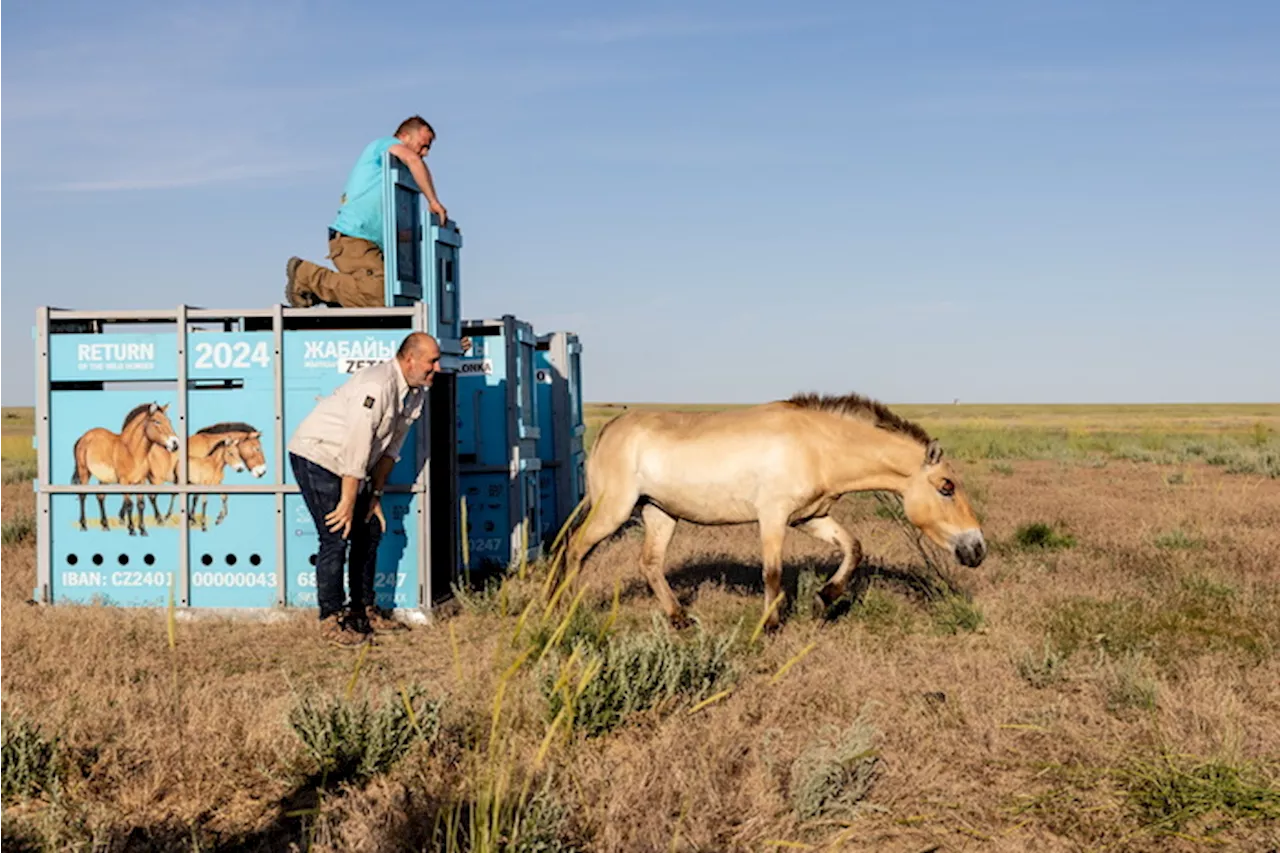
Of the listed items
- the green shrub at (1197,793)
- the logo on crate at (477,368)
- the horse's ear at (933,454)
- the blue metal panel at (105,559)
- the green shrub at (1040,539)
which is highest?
the logo on crate at (477,368)

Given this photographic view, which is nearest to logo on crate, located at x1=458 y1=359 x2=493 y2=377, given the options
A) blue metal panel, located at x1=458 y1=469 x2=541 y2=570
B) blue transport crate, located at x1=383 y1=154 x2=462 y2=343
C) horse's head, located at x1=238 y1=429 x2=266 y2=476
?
blue transport crate, located at x1=383 y1=154 x2=462 y2=343

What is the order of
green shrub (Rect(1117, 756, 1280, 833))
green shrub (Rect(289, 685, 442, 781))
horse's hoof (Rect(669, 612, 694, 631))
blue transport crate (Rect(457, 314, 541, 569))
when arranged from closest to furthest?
1. green shrub (Rect(1117, 756, 1280, 833))
2. green shrub (Rect(289, 685, 442, 781))
3. horse's hoof (Rect(669, 612, 694, 631))
4. blue transport crate (Rect(457, 314, 541, 569))

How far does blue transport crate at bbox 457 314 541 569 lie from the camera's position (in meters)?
11.6

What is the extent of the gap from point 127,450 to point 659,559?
4398 mm

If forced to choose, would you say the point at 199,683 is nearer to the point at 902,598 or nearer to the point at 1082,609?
the point at 902,598

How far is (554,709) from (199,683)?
256 centimetres

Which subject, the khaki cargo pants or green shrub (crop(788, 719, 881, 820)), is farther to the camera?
the khaki cargo pants

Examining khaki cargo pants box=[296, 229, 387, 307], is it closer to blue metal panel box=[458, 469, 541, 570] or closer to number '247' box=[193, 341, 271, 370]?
number '247' box=[193, 341, 271, 370]

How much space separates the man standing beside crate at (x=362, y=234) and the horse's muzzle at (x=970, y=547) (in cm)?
479

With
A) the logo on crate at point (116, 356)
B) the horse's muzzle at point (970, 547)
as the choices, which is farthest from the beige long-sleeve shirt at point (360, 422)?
the horse's muzzle at point (970, 547)

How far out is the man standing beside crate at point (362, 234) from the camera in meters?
10.1

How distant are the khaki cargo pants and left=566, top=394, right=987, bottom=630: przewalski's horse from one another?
234 cm

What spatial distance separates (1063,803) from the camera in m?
5.32

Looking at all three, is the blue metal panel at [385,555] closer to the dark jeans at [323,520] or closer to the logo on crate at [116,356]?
the dark jeans at [323,520]
